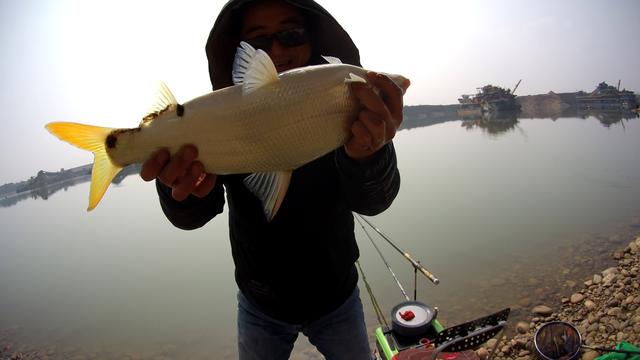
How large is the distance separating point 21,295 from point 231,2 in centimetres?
1660

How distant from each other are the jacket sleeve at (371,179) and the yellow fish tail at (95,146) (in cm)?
117

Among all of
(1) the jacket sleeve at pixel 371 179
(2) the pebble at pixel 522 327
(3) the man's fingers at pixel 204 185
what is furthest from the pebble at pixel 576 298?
(3) the man's fingers at pixel 204 185

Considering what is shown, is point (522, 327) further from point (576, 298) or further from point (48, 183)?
point (48, 183)

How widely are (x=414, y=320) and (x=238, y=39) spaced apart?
3516 mm

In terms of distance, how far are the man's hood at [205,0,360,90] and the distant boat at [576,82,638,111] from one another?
67.4m

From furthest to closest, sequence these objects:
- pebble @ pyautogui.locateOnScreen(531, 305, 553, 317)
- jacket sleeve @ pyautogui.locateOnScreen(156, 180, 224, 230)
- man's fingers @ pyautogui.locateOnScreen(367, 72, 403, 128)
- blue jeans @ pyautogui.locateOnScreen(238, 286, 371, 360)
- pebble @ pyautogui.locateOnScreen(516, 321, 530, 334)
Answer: pebble @ pyautogui.locateOnScreen(531, 305, 553, 317)
pebble @ pyautogui.locateOnScreen(516, 321, 530, 334)
blue jeans @ pyautogui.locateOnScreen(238, 286, 371, 360)
jacket sleeve @ pyautogui.locateOnScreen(156, 180, 224, 230)
man's fingers @ pyautogui.locateOnScreen(367, 72, 403, 128)

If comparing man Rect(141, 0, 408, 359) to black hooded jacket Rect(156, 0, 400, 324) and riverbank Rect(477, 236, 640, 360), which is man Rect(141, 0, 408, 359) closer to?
black hooded jacket Rect(156, 0, 400, 324)

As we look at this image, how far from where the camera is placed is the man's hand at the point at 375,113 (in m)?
1.71

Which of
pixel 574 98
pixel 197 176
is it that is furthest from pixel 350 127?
pixel 574 98

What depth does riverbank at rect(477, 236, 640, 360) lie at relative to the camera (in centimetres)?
489

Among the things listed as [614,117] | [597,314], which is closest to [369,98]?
[597,314]

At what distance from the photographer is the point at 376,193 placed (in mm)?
2066

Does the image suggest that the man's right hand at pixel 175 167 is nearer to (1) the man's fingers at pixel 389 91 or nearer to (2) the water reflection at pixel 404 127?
(1) the man's fingers at pixel 389 91

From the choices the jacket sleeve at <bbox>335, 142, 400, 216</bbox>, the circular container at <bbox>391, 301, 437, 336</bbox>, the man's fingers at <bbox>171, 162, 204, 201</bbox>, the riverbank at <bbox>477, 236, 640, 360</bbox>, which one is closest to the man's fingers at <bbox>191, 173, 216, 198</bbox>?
the man's fingers at <bbox>171, 162, 204, 201</bbox>
